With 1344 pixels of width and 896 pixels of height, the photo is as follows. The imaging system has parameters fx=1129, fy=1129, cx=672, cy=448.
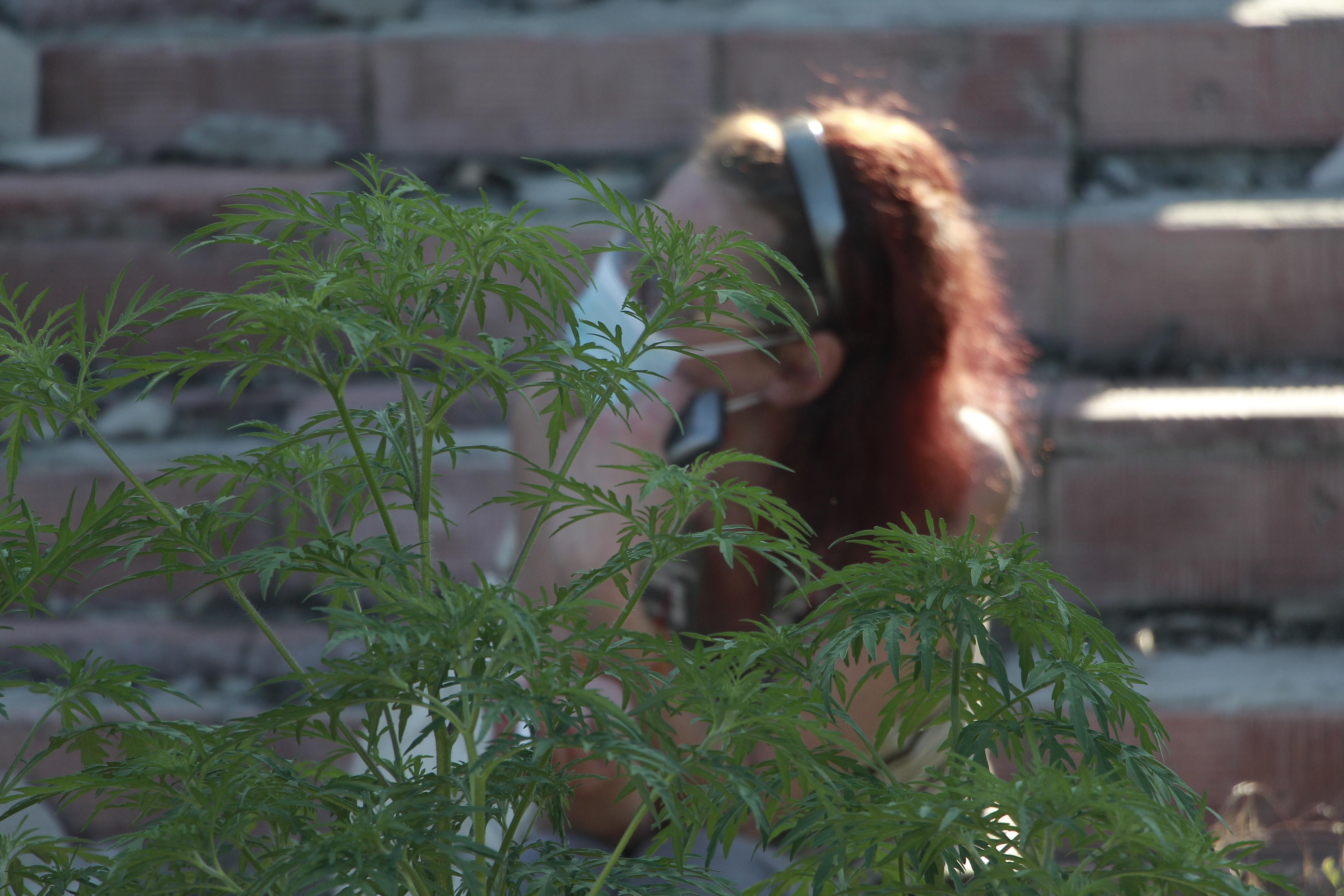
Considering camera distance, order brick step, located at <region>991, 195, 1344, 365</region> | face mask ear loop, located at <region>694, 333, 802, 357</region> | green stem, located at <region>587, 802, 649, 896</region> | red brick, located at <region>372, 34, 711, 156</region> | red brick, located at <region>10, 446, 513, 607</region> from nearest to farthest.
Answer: green stem, located at <region>587, 802, 649, 896</region>
face mask ear loop, located at <region>694, 333, 802, 357</region>
red brick, located at <region>10, 446, 513, 607</region>
brick step, located at <region>991, 195, 1344, 365</region>
red brick, located at <region>372, 34, 711, 156</region>

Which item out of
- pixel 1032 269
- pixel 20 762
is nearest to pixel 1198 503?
pixel 1032 269

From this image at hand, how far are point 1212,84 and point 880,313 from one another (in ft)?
5.61

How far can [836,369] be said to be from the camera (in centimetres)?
149

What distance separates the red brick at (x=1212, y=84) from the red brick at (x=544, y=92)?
954 millimetres

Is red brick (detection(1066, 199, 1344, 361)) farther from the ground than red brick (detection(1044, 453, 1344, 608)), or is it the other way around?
red brick (detection(1066, 199, 1344, 361))

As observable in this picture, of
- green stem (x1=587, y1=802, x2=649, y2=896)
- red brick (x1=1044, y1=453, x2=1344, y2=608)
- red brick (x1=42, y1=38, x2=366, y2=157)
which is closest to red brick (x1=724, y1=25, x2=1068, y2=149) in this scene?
red brick (x1=1044, y1=453, x2=1344, y2=608)

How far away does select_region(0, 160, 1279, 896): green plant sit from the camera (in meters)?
0.46

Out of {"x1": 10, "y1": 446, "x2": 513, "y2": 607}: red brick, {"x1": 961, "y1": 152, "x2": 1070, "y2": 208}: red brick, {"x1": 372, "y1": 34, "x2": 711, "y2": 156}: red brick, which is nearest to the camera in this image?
{"x1": 10, "y1": 446, "x2": 513, "y2": 607}: red brick

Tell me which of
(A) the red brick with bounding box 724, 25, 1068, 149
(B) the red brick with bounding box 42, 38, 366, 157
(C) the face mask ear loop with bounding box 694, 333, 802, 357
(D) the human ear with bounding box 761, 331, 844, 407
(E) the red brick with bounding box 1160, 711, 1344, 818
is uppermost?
(A) the red brick with bounding box 724, 25, 1068, 149

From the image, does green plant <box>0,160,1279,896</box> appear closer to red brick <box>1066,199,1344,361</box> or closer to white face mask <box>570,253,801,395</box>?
white face mask <box>570,253,801,395</box>

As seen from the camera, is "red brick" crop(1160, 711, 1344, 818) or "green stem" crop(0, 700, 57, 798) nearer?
"green stem" crop(0, 700, 57, 798)

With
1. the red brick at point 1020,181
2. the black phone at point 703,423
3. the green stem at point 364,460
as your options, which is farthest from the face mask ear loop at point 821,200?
the red brick at point 1020,181

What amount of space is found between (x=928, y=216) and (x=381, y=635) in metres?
1.17

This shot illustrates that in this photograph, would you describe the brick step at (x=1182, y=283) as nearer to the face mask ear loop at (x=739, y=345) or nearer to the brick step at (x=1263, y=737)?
the brick step at (x=1263, y=737)
